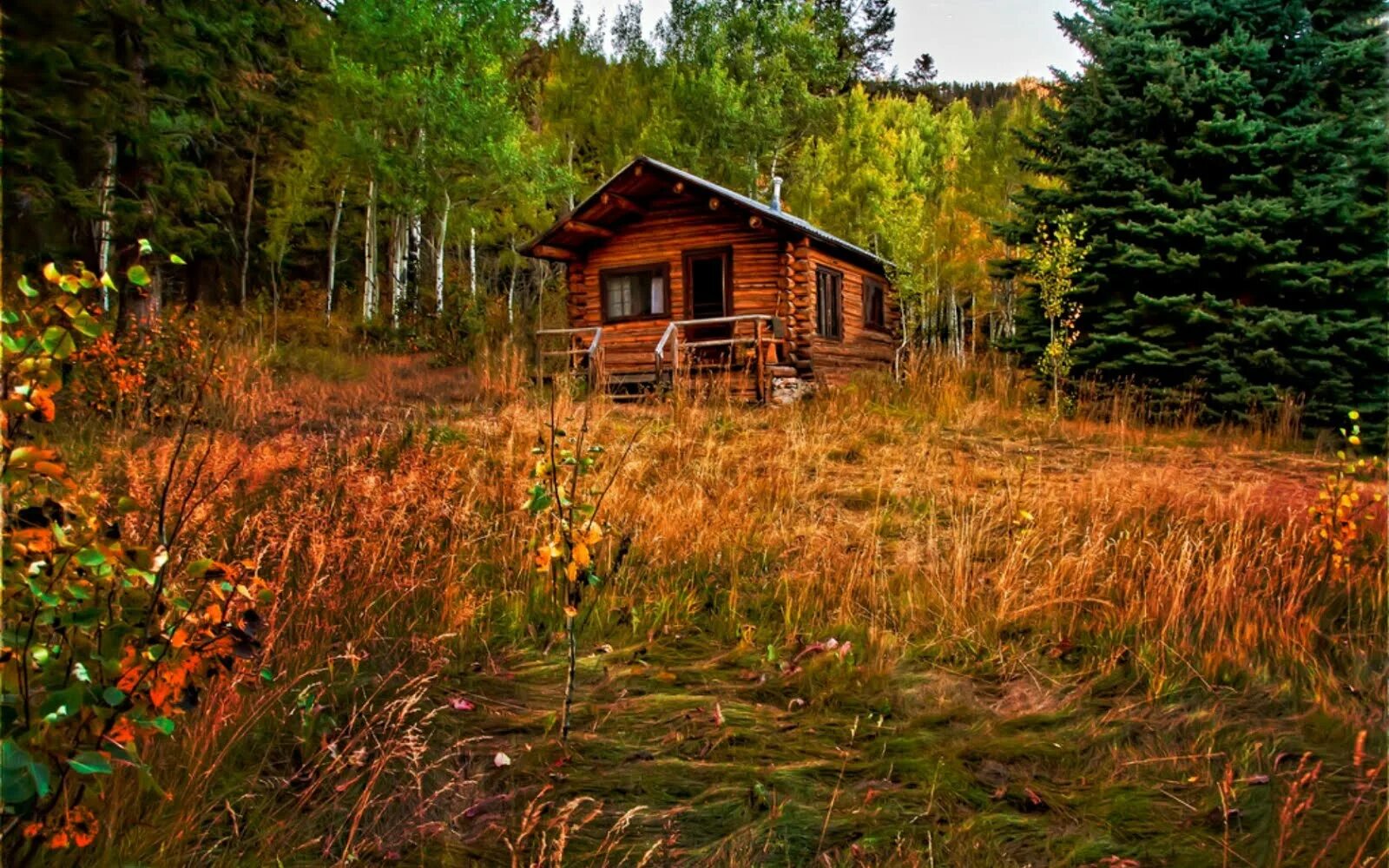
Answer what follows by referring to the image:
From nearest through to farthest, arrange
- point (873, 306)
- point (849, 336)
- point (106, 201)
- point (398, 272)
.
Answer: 1. point (106, 201)
2. point (849, 336)
3. point (873, 306)
4. point (398, 272)

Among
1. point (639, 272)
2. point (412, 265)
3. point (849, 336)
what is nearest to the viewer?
point (639, 272)

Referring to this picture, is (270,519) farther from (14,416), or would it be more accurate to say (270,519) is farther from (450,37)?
(450,37)

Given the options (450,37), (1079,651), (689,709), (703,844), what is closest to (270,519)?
(689,709)

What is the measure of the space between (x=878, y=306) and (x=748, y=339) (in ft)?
32.5

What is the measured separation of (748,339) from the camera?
13555 mm

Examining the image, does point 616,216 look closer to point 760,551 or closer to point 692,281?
point 692,281

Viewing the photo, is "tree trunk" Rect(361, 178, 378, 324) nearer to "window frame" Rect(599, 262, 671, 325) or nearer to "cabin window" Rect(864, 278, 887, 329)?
"window frame" Rect(599, 262, 671, 325)

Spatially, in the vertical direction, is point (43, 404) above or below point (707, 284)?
below

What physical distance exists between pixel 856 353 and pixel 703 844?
18277mm

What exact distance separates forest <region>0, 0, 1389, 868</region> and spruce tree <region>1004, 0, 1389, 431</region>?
0.07 metres

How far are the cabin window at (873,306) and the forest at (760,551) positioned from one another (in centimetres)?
821

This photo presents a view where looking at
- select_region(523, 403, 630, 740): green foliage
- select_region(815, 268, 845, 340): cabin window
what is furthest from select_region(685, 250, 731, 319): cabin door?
select_region(523, 403, 630, 740): green foliage

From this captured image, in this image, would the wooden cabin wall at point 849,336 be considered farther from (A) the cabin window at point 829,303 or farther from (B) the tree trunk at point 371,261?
(B) the tree trunk at point 371,261

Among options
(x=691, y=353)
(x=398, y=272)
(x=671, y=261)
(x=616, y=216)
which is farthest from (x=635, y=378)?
(x=398, y=272)
